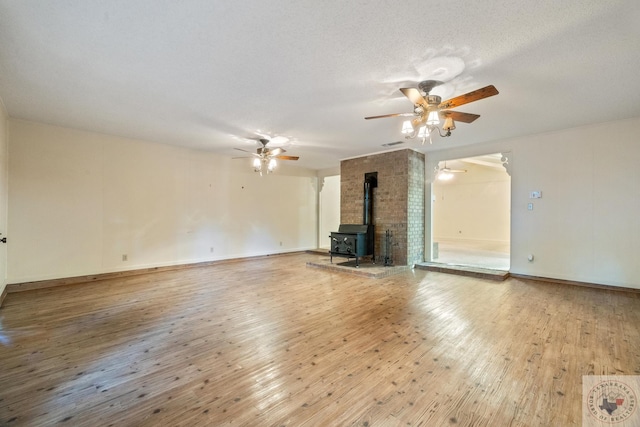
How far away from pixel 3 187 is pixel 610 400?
23.0 ft

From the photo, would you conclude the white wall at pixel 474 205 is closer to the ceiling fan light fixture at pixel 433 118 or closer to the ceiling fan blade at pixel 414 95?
the ceiling fan light fixture at pixel 433 118

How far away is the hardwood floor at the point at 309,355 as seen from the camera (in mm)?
1655

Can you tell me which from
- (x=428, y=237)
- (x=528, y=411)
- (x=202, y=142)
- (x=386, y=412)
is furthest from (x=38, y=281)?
(x=428, y=237)

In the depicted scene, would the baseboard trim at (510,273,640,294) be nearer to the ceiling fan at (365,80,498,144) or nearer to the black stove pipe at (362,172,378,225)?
the black stove pipe at (362,172,378,225)

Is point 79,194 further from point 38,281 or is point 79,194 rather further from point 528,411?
point 528,411

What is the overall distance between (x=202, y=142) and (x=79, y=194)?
7.46 ft

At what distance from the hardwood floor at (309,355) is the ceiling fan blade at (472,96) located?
233 centimetres

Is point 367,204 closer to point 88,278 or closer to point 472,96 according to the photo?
point 472,96

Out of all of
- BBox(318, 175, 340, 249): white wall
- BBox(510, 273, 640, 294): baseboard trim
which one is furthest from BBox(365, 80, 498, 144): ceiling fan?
BBox(318, 175, 340, 249): white wall

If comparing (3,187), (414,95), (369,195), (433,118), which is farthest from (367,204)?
(3,187)

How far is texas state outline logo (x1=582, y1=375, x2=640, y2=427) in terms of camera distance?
157cm

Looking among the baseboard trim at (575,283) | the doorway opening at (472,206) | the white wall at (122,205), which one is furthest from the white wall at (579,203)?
the white wall at (122,205)

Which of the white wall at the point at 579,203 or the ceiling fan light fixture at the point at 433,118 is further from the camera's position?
the white wall at the point at 579,203

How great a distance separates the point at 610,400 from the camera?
175cm
